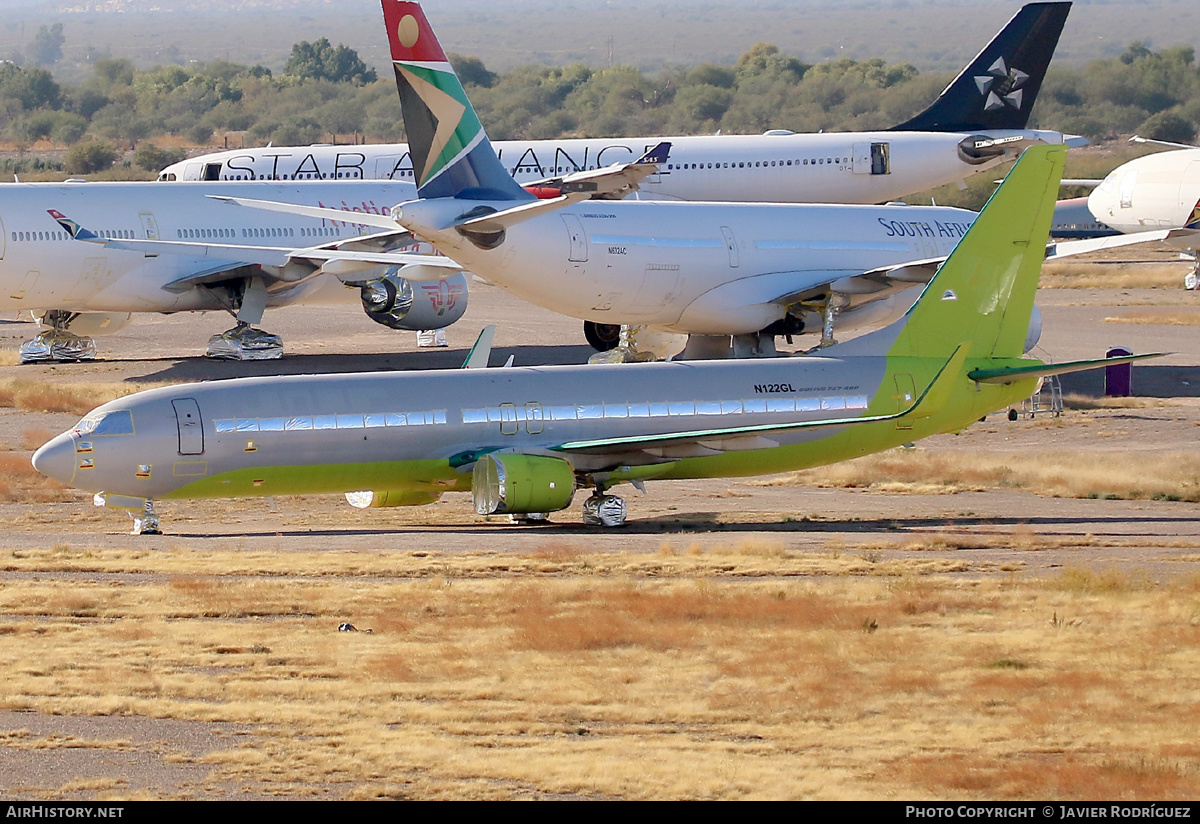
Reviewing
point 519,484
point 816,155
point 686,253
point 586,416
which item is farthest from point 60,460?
point 816,155

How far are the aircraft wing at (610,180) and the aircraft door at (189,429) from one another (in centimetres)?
1383

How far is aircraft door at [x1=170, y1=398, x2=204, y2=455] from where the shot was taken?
1176 inches

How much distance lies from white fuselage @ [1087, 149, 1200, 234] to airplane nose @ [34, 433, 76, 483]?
5371 centimetres

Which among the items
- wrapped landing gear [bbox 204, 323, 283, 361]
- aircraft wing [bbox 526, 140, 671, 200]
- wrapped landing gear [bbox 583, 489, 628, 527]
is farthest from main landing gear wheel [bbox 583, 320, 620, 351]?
wrapped landing gear [bbox 583, 489, 628, 527]

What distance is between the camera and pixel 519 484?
101 feet

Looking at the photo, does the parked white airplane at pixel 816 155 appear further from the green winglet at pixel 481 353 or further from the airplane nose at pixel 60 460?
the airplane nose at pixel 60 460

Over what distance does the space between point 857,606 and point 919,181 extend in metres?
49.6

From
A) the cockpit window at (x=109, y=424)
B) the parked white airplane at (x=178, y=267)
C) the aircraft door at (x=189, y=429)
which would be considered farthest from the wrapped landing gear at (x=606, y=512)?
the parked white airplane at (x=178, y=267)

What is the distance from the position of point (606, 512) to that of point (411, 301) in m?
20.7

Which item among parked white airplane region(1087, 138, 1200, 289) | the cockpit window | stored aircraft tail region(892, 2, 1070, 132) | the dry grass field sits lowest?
the dry grass field

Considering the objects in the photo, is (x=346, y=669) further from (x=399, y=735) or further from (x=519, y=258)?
(x=519, y=258)

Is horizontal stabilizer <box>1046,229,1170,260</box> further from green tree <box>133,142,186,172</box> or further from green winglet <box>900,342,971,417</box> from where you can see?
green tree <box>133,142,186,172</box>

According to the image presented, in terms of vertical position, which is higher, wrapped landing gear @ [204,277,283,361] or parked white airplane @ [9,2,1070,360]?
parked white airplane @ [9,2,1070,360]

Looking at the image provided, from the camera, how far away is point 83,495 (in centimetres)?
3509
